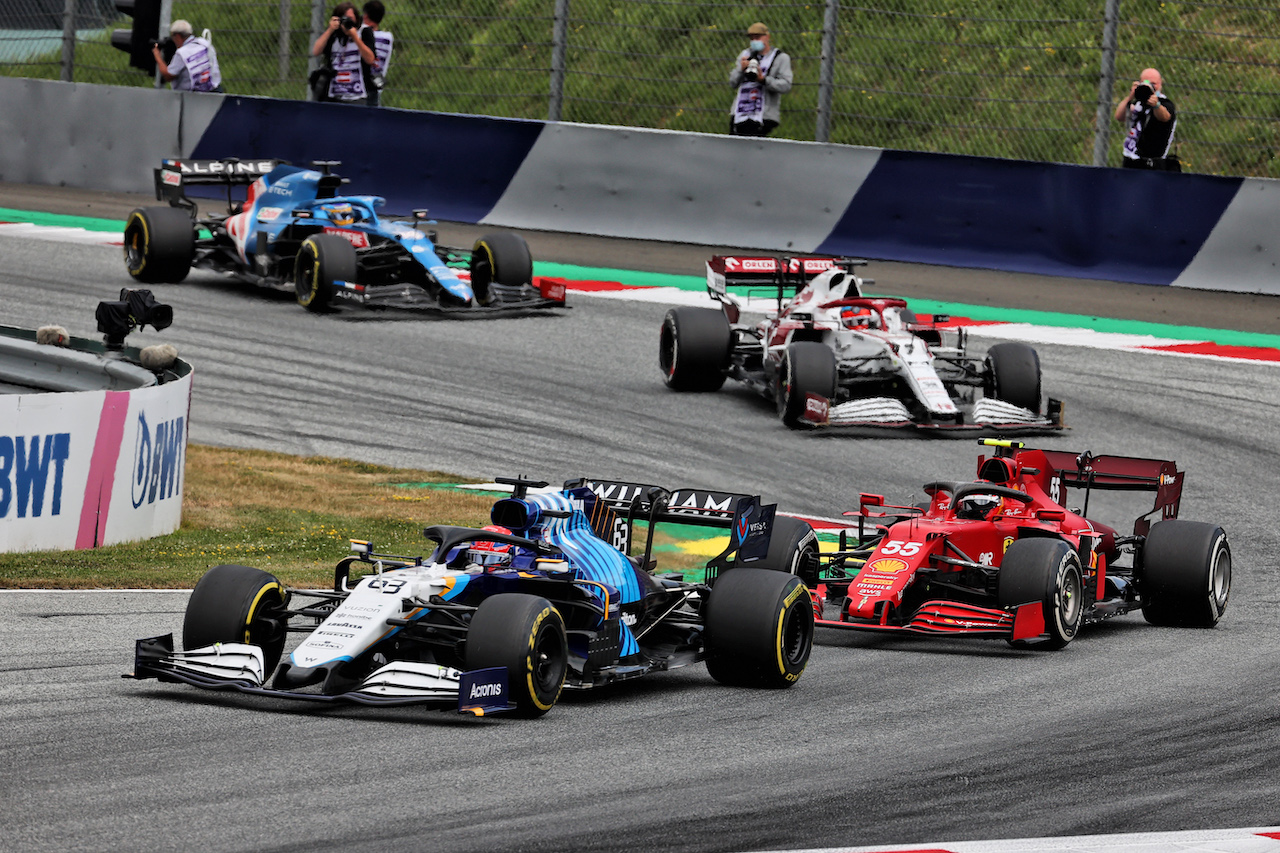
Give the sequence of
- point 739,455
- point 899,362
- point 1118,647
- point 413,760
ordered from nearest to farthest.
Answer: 1. point 413,760
2. point 1118,647
3. point 739,455
4. point 899,362

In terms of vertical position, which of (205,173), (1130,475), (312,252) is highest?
(205,173)

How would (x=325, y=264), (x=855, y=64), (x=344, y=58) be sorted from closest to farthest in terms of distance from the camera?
(x=325, y=264) < (x=855, y=64) < (x=344, y=58)

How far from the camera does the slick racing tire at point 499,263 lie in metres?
20.7

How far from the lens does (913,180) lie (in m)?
21.8

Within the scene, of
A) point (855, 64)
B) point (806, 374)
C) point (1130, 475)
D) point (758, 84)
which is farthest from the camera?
point (758, 84)

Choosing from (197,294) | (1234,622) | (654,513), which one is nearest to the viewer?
(654,513)

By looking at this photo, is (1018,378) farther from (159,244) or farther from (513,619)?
(513,619)

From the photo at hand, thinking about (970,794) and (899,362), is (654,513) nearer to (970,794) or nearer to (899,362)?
(970,794)

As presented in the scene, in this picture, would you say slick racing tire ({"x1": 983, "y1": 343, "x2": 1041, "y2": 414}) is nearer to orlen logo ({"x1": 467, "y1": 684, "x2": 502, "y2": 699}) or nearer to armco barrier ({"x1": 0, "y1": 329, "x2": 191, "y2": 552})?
armco barrier ({"x1": 0, "y1": 329, "x2": 191, "y2": 552})

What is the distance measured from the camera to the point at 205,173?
21.0 m

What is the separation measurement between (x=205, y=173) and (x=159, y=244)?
3.00 ft

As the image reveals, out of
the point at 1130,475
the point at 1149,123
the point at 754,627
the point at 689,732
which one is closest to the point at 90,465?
the point at 754,627

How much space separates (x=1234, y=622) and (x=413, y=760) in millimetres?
6649

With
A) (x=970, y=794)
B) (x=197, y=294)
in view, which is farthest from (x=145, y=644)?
(x=197, y=294)
